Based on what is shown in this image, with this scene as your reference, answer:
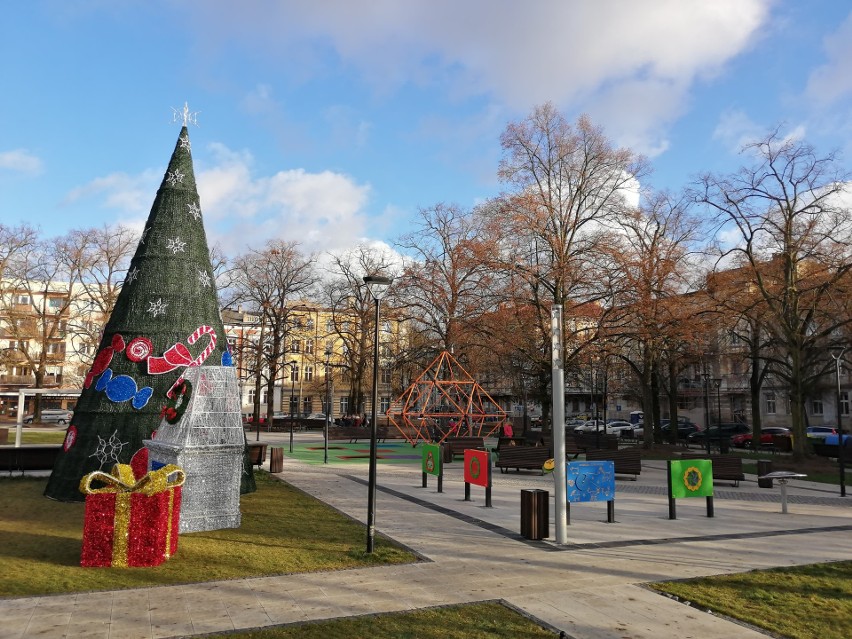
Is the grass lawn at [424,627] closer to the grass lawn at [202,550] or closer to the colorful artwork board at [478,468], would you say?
the grass lawn at [202,550]

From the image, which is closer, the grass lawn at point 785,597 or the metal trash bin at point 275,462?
the grass lawn at point 785,597

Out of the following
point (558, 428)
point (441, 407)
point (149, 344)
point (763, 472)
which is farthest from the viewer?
point (441, 407)

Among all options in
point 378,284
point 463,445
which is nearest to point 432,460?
point 378,284

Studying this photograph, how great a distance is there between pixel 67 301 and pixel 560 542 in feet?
139

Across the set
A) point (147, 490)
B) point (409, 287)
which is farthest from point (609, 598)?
point (409, 287)

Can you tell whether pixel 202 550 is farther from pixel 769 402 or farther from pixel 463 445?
pixel 769 402

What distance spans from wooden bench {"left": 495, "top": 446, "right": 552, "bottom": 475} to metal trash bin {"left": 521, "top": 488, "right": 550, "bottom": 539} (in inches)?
386

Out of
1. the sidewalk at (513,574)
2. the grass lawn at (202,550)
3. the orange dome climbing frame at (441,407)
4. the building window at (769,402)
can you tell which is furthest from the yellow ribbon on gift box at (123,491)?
the building window at (769,402)

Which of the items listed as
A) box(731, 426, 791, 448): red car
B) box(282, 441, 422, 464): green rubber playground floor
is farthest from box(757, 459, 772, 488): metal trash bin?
box(731, 426, 791, 448): red car

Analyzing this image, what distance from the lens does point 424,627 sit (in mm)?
6508

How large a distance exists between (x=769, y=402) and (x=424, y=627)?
6204cm

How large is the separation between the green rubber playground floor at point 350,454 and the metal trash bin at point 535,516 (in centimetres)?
1467

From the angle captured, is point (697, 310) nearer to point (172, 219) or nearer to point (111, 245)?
point (172, 219)

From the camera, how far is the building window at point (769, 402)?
5799cm
